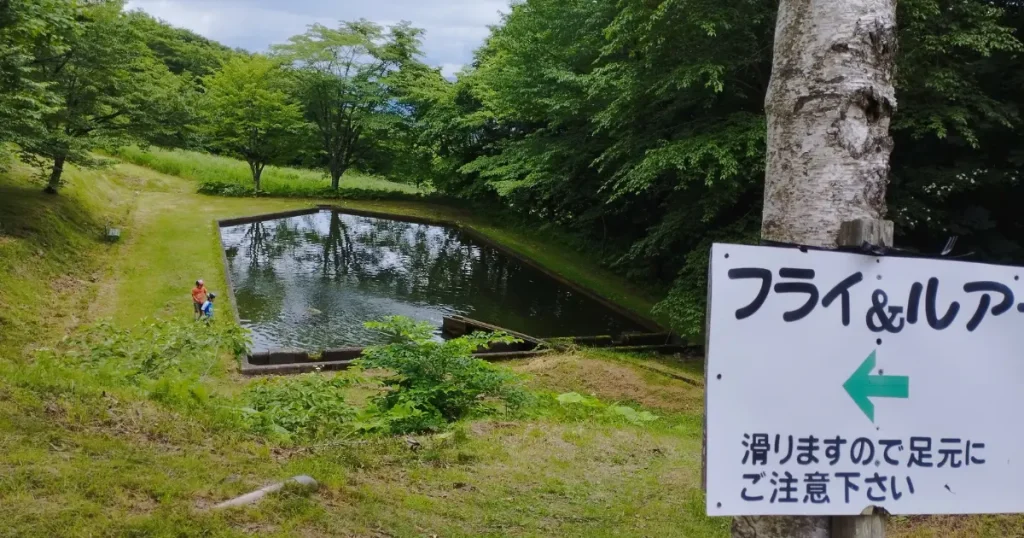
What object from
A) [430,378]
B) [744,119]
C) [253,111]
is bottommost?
[430,378]

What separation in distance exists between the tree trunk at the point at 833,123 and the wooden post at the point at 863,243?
0.08 m

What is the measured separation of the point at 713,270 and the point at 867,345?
0.48 metres

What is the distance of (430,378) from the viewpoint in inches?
255

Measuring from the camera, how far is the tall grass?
28656mm

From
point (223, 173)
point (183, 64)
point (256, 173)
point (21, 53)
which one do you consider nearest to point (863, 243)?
point (21, 53)

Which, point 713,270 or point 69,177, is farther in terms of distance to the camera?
point 69,177

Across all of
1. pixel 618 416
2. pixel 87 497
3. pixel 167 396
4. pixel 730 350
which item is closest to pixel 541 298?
pixel 618 416

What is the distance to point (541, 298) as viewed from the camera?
17.6 metres

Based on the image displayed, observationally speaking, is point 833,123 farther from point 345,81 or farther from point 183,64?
point 183,64

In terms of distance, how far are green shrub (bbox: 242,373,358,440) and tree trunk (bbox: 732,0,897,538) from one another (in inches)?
160

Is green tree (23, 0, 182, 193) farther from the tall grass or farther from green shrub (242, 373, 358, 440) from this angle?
green shrub (242, 373, 358, 440)

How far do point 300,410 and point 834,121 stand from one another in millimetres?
4955

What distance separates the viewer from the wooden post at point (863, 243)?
174 cm

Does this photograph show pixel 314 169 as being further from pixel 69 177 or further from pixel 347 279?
pixel 347 279
